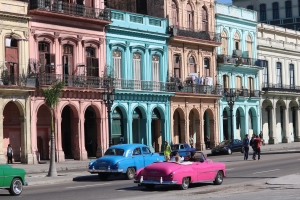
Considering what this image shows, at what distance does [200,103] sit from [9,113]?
19624mm

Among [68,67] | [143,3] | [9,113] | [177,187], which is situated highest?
[143,3]

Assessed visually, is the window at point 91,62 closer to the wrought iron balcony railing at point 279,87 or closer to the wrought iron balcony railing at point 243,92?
the wrought iron balcony railing at point 243,92

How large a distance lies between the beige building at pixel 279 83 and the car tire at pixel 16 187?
4836 centimetres

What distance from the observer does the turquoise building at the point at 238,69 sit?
62.2 meters

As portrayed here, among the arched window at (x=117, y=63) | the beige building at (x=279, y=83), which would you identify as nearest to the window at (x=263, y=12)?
the beige building at (x=279, y=83)

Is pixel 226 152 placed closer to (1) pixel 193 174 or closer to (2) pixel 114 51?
(2) pixel 114 51

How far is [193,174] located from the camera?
22906mm

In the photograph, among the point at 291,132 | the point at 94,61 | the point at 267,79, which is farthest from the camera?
the point at 291,132

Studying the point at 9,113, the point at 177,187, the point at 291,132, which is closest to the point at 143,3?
the point at 9,113

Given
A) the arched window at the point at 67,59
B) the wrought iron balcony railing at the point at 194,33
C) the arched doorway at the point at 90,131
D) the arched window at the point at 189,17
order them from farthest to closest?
the arched window at the point at 189,17
the wrought iron balcony railing at the point at 194,33
the arched doorway at the point at 90,131
the arched window at the point at 67,59

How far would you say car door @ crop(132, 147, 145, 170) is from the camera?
28719mm

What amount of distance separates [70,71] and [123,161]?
18.8 m

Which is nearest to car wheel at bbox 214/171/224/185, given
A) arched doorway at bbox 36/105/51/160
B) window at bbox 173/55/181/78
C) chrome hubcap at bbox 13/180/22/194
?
chrome hubcap at bbox 13/180/22/194

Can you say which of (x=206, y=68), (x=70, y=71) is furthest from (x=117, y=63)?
(x=206, y=68)
